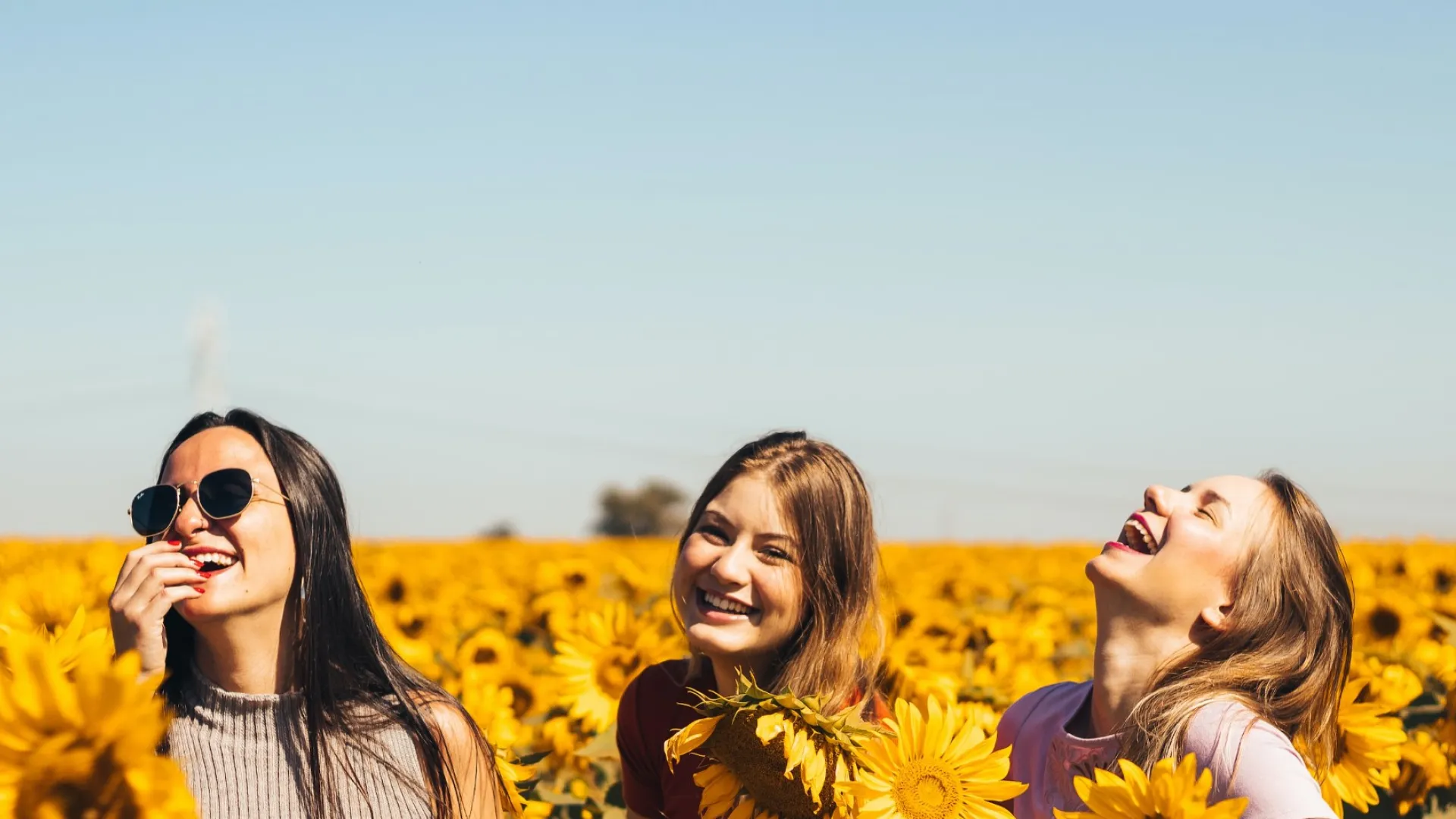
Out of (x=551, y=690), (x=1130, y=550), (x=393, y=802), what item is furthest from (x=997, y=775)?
(x=551, y=690)

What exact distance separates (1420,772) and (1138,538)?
8.28 ft

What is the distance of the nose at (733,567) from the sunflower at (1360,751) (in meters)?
1.36

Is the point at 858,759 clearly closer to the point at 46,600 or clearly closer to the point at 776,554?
the point at 776,554

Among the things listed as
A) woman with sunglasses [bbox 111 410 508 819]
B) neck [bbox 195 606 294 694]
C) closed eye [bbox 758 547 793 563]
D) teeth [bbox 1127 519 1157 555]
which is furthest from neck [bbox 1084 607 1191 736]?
neck [bbox 195 606 294 694]

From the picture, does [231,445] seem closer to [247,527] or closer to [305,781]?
[247,527]

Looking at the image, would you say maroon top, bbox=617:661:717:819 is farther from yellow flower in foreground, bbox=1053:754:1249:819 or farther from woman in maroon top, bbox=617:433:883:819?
yellow flower in foreground, bbox=1053:754:1249:819

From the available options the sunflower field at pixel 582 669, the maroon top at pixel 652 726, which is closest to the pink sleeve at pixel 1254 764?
the sunflower field at pixel 582 669

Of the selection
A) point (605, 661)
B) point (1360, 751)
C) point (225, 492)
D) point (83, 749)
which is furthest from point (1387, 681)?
point (83, 749)

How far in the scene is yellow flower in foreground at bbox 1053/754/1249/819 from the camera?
219 centimetres

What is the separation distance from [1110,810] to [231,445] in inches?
68.6

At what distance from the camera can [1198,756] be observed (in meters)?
2.71

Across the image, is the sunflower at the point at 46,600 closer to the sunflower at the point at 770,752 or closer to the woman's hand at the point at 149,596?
the woman's hand at the point at 149,596

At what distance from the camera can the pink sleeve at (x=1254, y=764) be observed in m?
2.52

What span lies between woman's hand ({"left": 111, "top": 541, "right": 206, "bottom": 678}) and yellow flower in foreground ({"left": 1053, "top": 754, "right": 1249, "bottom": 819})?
155 cm
